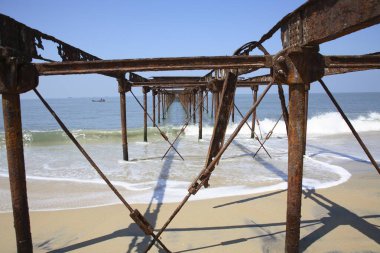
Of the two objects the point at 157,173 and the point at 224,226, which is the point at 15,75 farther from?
the point at 157,173

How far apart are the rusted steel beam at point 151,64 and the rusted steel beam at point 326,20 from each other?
49 centimetres

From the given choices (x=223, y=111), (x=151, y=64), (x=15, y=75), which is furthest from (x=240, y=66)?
(x=15, y=75)

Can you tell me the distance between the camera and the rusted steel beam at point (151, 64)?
10.1 ft

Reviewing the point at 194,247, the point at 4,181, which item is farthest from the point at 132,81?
the point at 194,247

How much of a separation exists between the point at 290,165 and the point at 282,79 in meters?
Answer: 0.93

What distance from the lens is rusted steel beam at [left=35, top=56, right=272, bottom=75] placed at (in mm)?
3076

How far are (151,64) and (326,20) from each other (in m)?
1.87

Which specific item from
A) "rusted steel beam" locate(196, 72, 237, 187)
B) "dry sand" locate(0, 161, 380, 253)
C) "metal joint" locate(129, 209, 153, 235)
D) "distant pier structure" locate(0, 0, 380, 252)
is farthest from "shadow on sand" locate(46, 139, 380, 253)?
"rusted steel beam" locate(196, 72, 237, 187)

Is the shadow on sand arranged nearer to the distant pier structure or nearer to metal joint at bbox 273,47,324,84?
the distant pier structure

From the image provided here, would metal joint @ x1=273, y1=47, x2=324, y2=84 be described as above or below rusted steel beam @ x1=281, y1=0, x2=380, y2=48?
below

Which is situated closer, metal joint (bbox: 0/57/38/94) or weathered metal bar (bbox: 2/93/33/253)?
metal joint (bbox: 0/57/38/94)

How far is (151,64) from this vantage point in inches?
124

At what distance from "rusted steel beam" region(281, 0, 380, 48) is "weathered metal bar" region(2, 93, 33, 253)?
9.79ft

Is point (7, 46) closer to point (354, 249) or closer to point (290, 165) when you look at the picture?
point (290, 165)
